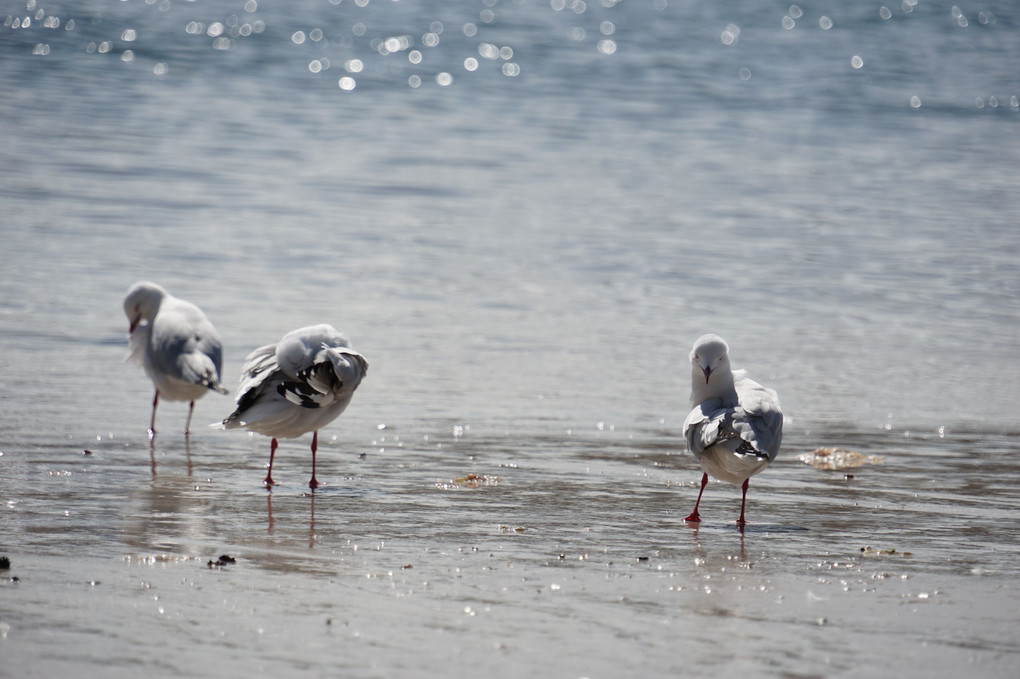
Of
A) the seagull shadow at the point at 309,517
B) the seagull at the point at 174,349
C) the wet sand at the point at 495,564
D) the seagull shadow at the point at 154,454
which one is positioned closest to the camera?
the wet sand at the point at 495,564

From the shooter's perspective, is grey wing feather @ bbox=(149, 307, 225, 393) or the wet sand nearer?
the wet sand

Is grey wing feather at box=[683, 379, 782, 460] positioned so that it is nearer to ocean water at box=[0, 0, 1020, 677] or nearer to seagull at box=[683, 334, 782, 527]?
seagull at box=[683, 334, 782, 527]

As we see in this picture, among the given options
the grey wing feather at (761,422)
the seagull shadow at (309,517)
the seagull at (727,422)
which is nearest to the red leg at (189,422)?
the seagull shadow at (309,517)

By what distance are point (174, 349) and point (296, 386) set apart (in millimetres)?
1866

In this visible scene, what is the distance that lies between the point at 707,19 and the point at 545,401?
143 ft

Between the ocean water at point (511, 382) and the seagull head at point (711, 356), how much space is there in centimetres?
72

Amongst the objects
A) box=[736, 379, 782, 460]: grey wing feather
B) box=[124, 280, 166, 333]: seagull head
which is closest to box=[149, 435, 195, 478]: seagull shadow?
box=[124, 280, 166, 333]: seagull head

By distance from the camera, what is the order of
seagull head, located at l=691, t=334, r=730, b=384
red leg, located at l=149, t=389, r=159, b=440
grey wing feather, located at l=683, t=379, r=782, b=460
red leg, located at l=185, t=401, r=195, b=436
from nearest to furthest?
grey wing feather, located at l=683, t=379, r=782, b=460 → seagull head, located at l=691, t=334, r=730, b=384 → red leg, located at l=149, t=389, r=159, b=440 → red leg, located at l=185, t=401, r=195, b=436

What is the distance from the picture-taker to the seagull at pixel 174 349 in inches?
332

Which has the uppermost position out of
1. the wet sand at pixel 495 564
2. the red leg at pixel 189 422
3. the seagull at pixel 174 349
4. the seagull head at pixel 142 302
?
the seagull head at pixel 142 302

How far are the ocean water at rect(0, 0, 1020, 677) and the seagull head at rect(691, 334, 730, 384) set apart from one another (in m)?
0.72

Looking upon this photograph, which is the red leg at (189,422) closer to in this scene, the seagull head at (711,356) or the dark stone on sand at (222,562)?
the dark stone on sand at (222,562)

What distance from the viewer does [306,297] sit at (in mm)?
12633

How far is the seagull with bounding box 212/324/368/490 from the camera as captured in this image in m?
7.06
